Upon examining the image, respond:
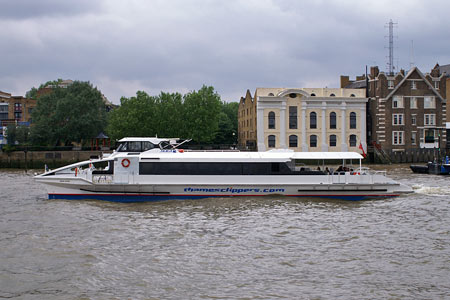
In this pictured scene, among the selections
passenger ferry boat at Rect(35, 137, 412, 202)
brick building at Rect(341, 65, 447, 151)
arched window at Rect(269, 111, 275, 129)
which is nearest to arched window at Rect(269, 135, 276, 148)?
arched window at Rect(269, 111, 275, 129)

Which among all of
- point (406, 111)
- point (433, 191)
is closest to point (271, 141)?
point (406, 111)

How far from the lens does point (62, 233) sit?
61.6ft

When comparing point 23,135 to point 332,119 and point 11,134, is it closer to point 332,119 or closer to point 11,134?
point 11,134

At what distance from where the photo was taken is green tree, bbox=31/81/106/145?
2635 inches

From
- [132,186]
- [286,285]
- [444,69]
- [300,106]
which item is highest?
[444,69]

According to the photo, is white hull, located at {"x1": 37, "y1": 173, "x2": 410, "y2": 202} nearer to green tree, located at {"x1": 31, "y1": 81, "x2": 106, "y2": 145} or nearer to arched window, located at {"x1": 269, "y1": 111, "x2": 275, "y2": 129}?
arched window, located at {"x1": 269, "y1": 111, "x2": 275, "y2": 129}

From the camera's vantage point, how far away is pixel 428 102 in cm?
6594

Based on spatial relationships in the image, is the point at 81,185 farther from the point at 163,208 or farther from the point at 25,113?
the point at 25,113

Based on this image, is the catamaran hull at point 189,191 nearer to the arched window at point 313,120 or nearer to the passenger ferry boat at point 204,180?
the passenger ferry boat at point 204,180

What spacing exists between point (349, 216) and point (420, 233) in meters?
3.87

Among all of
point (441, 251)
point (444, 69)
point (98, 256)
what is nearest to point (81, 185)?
point (98, 256)

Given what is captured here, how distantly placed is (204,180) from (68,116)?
47.4 metres

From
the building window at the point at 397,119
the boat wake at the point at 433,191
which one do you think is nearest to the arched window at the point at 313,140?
the building window at the point at 397,119

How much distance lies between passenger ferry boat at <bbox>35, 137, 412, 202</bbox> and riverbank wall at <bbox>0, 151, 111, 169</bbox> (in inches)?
1379
